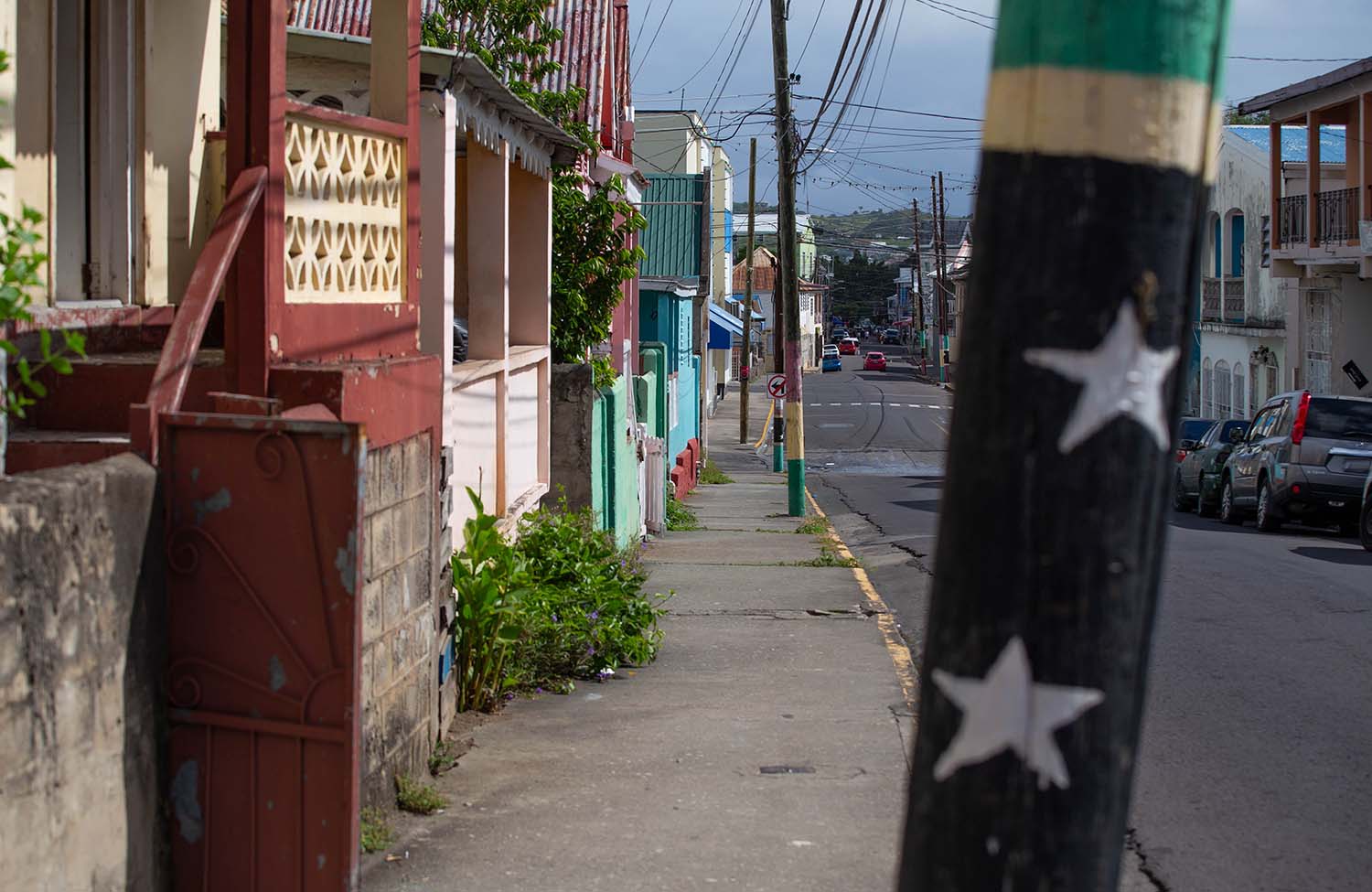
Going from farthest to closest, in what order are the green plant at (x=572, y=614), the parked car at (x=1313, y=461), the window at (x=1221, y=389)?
the window at (x=1221, y=389) → the parked car at (x=1313, y=461) → the green plant at (x=572, y=614)

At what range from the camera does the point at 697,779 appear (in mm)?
6812

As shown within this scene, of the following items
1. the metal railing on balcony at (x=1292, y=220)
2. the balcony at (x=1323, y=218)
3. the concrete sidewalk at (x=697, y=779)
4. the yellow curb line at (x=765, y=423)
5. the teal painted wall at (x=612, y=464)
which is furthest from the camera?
the yellow curb line at (x=765, y=423)

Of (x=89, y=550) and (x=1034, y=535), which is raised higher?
(x=1034, y=535)

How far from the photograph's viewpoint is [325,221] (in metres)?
6.12

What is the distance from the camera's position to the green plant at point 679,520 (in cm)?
1942

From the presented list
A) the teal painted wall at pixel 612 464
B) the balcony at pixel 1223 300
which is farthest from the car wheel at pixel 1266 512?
the balcony at pixel 1223 300

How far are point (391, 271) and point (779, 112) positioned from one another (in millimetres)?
17597

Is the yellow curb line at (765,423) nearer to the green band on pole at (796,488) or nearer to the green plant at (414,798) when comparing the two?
the green band on pole at (796,488)

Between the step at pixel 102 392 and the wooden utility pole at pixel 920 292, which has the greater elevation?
the wooden utility pole at pixel 920 292

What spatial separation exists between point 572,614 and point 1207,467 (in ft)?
53.4

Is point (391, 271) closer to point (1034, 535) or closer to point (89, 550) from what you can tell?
point (89, 550)

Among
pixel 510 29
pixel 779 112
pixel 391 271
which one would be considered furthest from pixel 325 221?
pixel 779 112

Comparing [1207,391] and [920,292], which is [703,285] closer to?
[1207,391]

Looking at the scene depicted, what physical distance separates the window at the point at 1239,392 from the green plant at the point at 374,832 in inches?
1411
